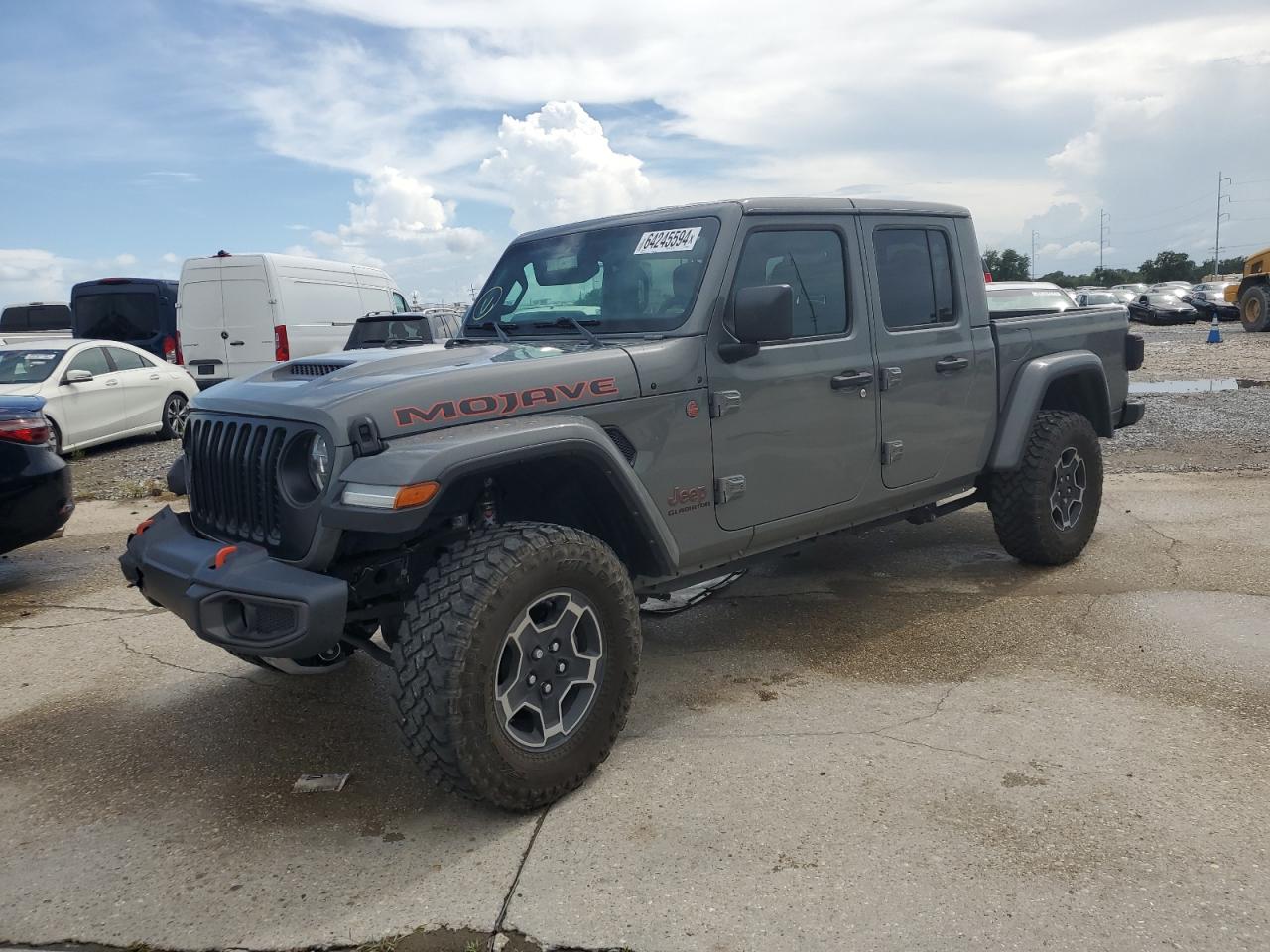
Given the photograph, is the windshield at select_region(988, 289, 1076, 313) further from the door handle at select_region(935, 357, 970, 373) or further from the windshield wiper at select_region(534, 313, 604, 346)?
the windshield wiper at select_region(534, 313, 604, 346)

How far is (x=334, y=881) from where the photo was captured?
9.58 feet

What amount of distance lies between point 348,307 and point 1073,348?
11696 millimetres

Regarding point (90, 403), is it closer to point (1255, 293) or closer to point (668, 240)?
point (668, 240)

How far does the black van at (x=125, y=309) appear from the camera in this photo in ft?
51.4

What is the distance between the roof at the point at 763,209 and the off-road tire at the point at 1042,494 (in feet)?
4.36

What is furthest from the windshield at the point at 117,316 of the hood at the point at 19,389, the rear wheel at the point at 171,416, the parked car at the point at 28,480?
the parked car at the point at 28,480

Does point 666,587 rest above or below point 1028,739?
above

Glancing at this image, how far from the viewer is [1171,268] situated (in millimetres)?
70875

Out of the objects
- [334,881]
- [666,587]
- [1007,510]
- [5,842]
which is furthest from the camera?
[1007,510]

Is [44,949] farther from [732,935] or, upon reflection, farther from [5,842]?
[732,935]

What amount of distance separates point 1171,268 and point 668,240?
77924 millimetres

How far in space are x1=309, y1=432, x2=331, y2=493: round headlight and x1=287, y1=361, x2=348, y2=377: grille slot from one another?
0.43 m

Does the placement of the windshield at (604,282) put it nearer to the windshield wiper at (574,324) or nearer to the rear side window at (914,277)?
the windshield wiper at (574,324)

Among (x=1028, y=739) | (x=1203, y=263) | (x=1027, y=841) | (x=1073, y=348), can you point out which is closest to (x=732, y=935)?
(x=1027, y=841)
